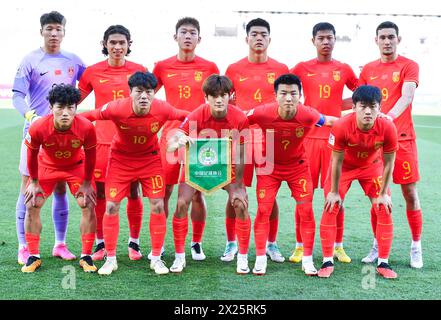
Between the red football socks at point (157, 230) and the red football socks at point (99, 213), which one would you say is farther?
the red football socks at point (99, 213)

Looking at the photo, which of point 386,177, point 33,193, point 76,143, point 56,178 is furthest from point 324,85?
point 33,193

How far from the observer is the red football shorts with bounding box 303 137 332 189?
4.57 m

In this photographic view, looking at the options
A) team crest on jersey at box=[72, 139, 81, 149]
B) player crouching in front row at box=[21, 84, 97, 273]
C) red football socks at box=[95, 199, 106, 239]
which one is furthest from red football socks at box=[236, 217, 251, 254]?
team crest on jersey at box=[72, 139, 81, 149]

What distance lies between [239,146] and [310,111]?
561mm

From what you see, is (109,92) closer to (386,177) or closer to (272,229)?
(272,229)

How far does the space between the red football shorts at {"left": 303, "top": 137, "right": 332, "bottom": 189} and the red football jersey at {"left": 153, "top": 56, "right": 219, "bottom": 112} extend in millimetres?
948

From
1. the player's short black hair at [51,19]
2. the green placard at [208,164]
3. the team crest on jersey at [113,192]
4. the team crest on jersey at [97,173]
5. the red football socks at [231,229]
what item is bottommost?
the red football socks at [231,229]

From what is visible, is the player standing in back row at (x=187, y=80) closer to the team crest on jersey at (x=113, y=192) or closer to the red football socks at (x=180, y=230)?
the red football socks at (x=180, y=230)

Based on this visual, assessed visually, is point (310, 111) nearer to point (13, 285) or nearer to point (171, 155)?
point (171, 155)

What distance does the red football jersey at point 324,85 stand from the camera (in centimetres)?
461

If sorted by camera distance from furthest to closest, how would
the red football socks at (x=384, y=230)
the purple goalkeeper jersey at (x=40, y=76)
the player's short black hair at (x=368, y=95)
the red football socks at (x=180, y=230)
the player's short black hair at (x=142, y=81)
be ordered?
the purple goalkeeper jersey at (x=40, y=76) → the red football socks at (x=180, y=230) → the red football socks at (x=384, y=230) → the player's short black hair at (x=142, y=81) → the player's short black hair at (x=368, y=95)

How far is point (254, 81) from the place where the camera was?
4.65 m

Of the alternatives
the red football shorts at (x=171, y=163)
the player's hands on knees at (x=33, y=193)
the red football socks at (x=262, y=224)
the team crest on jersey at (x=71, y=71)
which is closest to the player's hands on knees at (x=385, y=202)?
the red football socks at (x=262, y=224)

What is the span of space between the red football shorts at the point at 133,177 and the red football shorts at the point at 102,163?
0.26m
